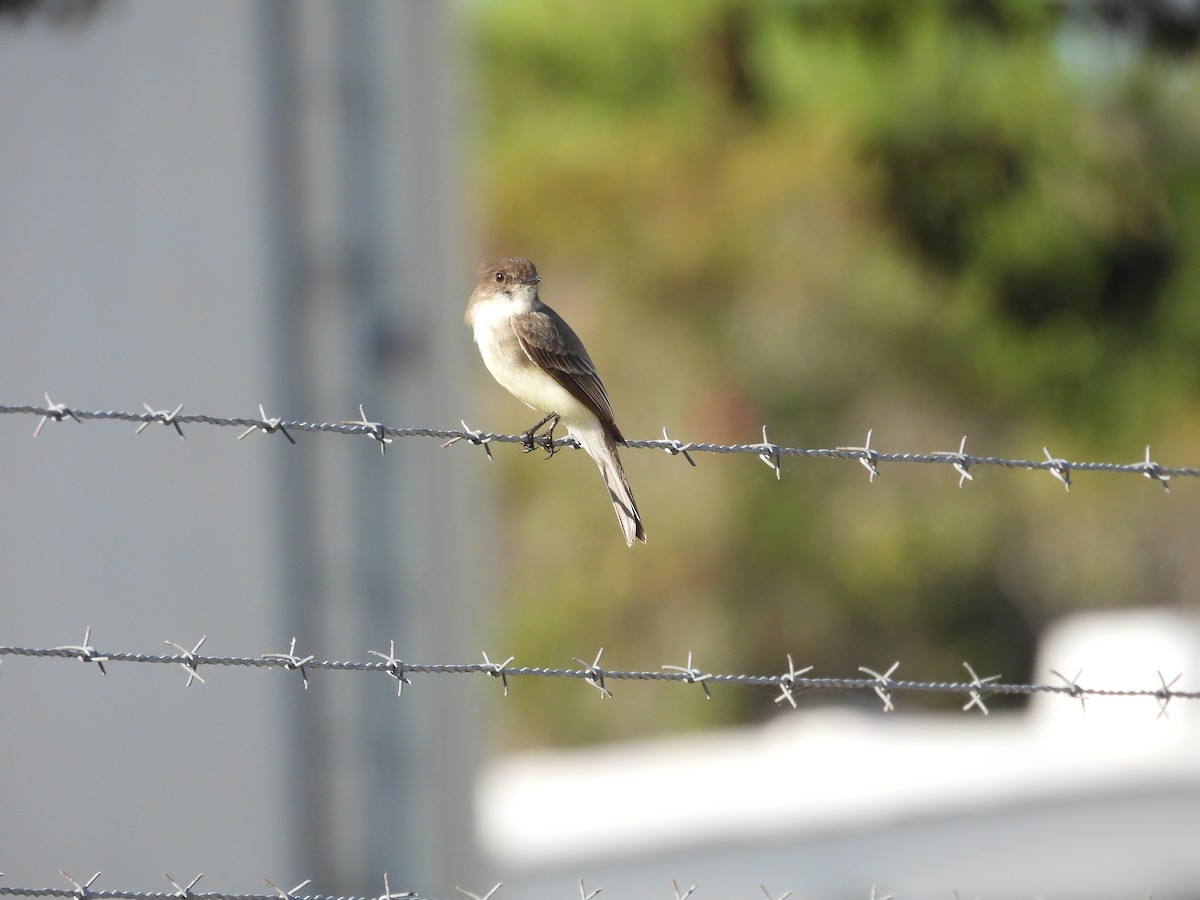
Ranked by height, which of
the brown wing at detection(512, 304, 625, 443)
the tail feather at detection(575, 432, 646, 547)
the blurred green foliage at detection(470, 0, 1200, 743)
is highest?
the blurred green foliage at detection(470, 0, 1200, 743)

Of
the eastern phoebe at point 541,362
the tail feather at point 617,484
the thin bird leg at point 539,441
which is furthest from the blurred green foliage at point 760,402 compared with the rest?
the tail feather at point 617,484

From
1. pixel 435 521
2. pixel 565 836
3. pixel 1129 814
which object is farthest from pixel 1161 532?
pixel 435 521

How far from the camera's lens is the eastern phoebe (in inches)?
170

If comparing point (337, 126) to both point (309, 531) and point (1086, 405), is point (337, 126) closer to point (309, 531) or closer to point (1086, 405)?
point (309, 531)

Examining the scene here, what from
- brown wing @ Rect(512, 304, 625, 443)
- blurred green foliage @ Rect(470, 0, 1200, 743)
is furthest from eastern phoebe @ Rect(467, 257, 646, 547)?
blurred green foliage @ Rect(470, 0, 1200, 743)

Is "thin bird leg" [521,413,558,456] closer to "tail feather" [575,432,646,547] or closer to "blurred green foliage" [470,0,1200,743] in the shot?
"tail feather" [575,432,646,547]

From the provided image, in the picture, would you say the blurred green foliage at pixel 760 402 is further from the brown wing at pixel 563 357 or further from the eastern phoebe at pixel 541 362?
the brown wing at pixel 563 357

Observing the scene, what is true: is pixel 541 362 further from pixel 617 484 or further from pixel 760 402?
pixel 760 402

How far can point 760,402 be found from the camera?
55.8 feet

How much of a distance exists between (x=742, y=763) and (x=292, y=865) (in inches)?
206

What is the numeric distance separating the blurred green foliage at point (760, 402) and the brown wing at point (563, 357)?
7733 millimetres

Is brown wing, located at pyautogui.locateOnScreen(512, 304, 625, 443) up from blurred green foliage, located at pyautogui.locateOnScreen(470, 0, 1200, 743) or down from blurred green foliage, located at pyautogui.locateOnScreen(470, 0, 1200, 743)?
down

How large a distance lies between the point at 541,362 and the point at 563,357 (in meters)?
0.06

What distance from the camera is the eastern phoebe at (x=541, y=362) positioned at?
4.31m
